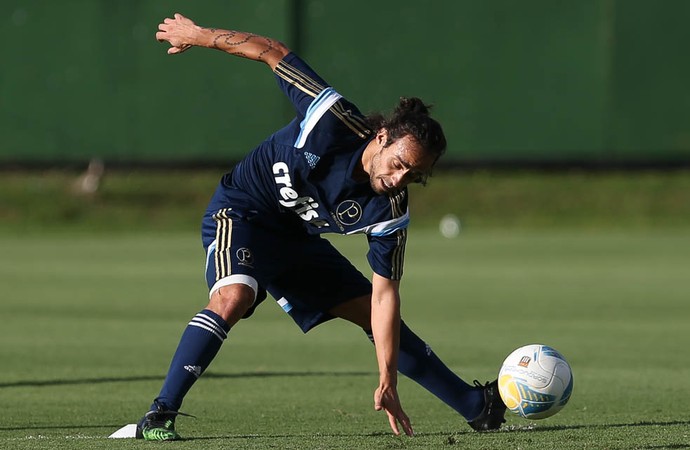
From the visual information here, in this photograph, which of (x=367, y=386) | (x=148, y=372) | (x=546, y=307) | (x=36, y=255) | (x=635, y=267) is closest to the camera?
(x=367, y=386)

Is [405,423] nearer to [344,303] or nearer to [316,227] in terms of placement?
[344,303]

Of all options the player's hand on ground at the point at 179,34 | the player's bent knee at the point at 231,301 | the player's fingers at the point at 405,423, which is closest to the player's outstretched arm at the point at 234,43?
the player's hand on ground at the point at 179,34

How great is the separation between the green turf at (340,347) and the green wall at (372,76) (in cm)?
589

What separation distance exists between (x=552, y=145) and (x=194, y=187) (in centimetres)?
766

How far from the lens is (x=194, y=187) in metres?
25.6

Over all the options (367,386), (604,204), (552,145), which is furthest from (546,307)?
(552,145)

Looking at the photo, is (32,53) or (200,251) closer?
(200,251)

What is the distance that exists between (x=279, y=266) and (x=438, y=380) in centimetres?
106

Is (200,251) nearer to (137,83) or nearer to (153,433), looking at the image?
(137,83)

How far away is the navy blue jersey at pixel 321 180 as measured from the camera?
612 cm

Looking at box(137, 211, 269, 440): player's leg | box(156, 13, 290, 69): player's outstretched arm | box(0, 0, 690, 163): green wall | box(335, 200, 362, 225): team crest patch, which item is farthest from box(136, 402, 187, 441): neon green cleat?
box(0, 0, 690, 163): green wall

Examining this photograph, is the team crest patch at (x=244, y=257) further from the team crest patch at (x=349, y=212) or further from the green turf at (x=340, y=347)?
the green turf at (x=340, y=347)

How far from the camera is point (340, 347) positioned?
35.6 feet

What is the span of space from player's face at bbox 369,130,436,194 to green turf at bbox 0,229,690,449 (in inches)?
48.4
